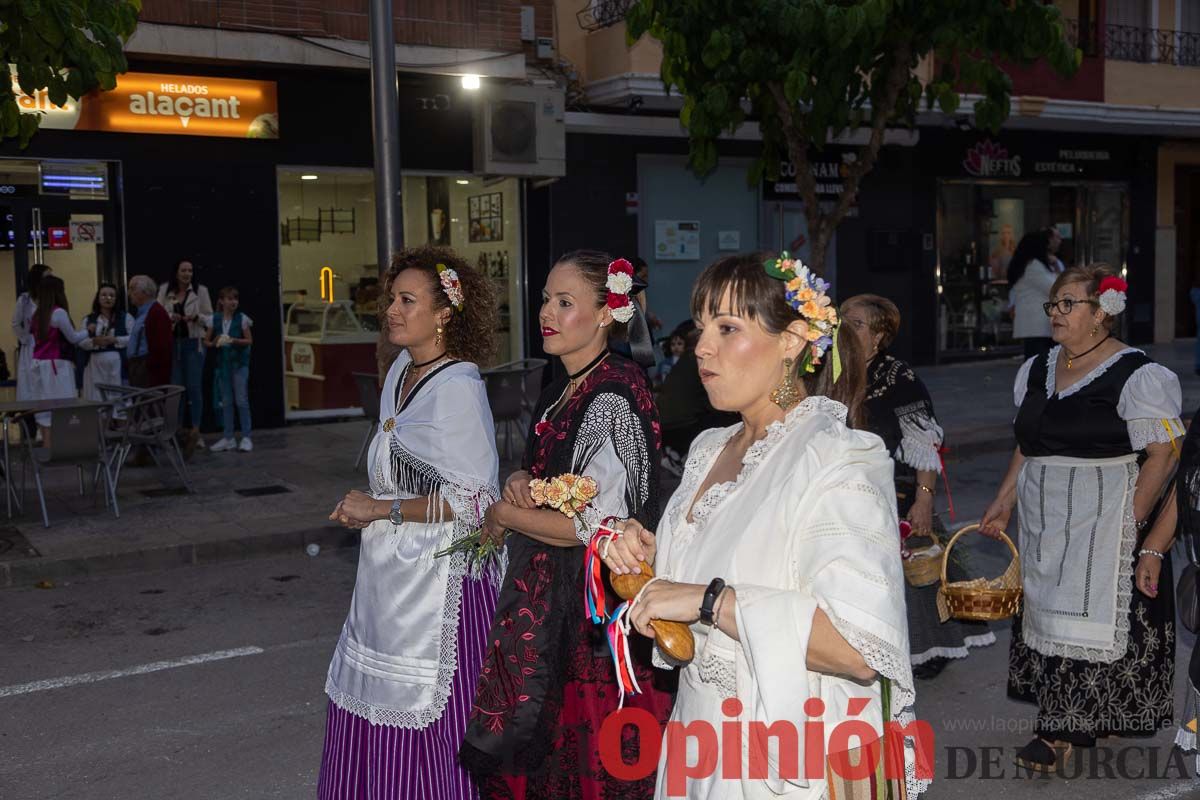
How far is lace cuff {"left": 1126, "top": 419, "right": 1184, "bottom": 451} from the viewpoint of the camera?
4.69 meters

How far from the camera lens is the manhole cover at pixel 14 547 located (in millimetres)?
8773

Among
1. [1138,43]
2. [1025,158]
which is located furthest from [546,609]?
[1138,43]

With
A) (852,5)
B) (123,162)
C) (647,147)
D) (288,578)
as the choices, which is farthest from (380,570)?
(647,147)

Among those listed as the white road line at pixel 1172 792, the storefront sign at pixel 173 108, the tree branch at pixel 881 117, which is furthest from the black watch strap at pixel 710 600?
the storefront sign at pixel 173 108

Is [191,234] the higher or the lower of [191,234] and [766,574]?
the higher

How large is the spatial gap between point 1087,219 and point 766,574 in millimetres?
21831

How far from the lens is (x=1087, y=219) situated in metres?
22.4

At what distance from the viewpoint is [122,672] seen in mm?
6469

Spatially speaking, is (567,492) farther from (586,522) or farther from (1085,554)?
(1085,554)

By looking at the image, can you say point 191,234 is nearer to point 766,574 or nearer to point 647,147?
point 647,147

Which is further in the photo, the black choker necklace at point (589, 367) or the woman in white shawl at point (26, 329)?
the woman in white shawl at point (26, 329)

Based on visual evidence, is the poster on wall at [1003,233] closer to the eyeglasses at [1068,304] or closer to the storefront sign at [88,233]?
the storefront sign at [88,233]

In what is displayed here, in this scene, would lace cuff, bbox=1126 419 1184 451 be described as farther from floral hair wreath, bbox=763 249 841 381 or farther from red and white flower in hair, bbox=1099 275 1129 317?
floral hair wreath, bbox=763 249 841 381

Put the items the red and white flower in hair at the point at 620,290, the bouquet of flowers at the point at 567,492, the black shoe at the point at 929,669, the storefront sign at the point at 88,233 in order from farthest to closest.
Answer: the storefront sign at the point at 88,233 < the black shoe at the point at 929,669 < the red and white flower in hair at the point at 620,290 < the bouquet of flowers at the point at 567,492
